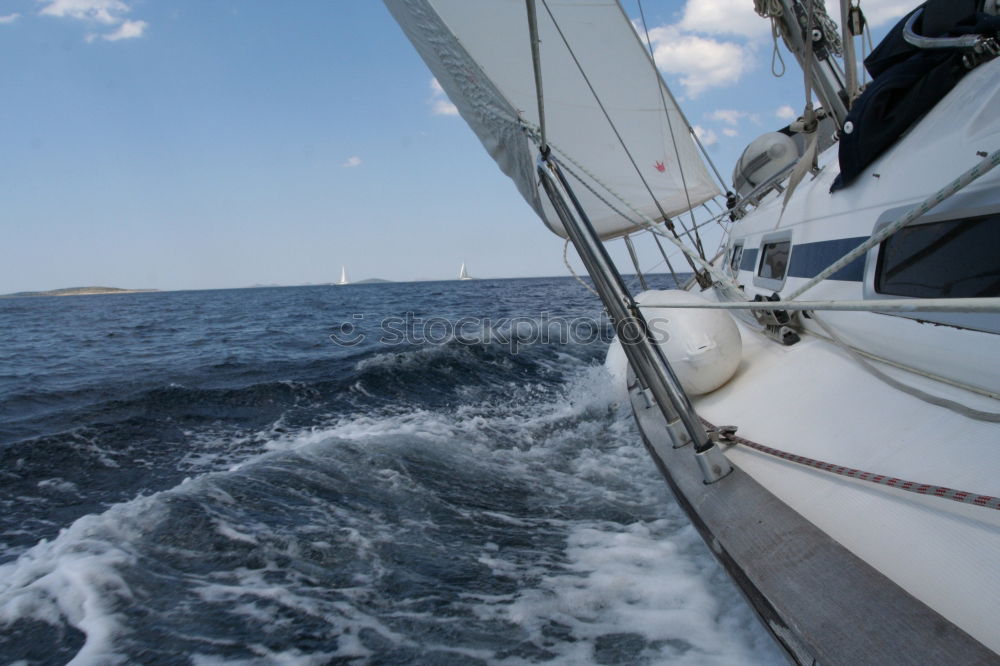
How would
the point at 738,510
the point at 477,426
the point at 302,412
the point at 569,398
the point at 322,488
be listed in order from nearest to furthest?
1. the point at 738,510
2. the point at 322,488
3. the point at 477,426
4. the point at 302,412
5. the point at 569,398

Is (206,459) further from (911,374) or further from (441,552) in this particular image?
(911,374)

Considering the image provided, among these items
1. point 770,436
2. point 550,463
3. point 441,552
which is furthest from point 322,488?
point 770,436

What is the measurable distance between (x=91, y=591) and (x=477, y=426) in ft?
11.6

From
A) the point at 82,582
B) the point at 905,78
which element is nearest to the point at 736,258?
the point at 905,78

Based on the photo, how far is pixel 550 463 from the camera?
4.50 metres

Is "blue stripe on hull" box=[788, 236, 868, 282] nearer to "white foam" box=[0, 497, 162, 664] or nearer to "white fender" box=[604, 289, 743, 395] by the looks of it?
"white fender" box=[604, 289, 743, 395]

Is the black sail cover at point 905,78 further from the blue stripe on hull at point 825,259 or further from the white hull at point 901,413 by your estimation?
the blue stripe on hull at point 825,259

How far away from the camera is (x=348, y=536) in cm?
322

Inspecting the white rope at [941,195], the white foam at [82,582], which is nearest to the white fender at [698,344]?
the white rope at [941,195]

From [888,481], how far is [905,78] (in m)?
2.01

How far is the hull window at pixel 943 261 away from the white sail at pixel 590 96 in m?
2.54

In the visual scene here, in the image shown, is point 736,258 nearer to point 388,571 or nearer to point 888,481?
point 888,481

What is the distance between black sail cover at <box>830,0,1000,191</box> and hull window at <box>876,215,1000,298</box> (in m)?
0.62

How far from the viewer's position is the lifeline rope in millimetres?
1459
